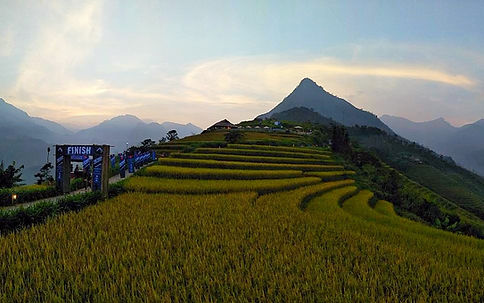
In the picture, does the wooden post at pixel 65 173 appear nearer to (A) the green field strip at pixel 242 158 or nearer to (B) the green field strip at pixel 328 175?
(A) the green field strip at pixel 242 158

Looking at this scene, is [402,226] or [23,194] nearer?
[402,226]

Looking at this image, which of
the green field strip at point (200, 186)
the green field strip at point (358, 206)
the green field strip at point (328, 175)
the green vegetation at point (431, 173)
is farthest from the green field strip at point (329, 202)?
the green vegetation at point (431, 173)

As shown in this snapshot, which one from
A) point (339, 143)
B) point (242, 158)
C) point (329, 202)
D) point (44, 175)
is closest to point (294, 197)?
point (329, 202)

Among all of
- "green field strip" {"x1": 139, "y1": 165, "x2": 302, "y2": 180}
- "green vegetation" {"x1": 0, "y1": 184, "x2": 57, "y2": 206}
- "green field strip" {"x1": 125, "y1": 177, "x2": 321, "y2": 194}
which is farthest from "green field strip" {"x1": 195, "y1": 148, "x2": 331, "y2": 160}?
"green vegetation" {"x1": 0, "y1": 184, "x2": 57, "y2": 206}

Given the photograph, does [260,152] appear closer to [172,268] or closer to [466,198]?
[172,268]

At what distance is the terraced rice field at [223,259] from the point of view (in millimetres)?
4406

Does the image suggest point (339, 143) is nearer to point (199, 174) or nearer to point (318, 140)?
point (318, 140)

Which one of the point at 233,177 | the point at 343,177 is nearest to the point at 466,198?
the point at 343,177

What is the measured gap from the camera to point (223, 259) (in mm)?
5625

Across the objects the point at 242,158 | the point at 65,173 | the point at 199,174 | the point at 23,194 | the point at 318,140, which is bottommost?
the point at 23,194

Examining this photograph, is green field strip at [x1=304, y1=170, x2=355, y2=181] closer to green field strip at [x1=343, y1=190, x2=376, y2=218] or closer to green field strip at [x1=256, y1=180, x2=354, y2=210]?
green field strip at [x1=256, y1=180, x2=354, y2=210]

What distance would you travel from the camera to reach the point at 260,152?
28.5m

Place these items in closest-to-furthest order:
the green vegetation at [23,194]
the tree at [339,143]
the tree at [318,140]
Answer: the green vegetation at [23,194], the tree at [339,143], the tree at [318,140]

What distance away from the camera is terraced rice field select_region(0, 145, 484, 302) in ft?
14.5
